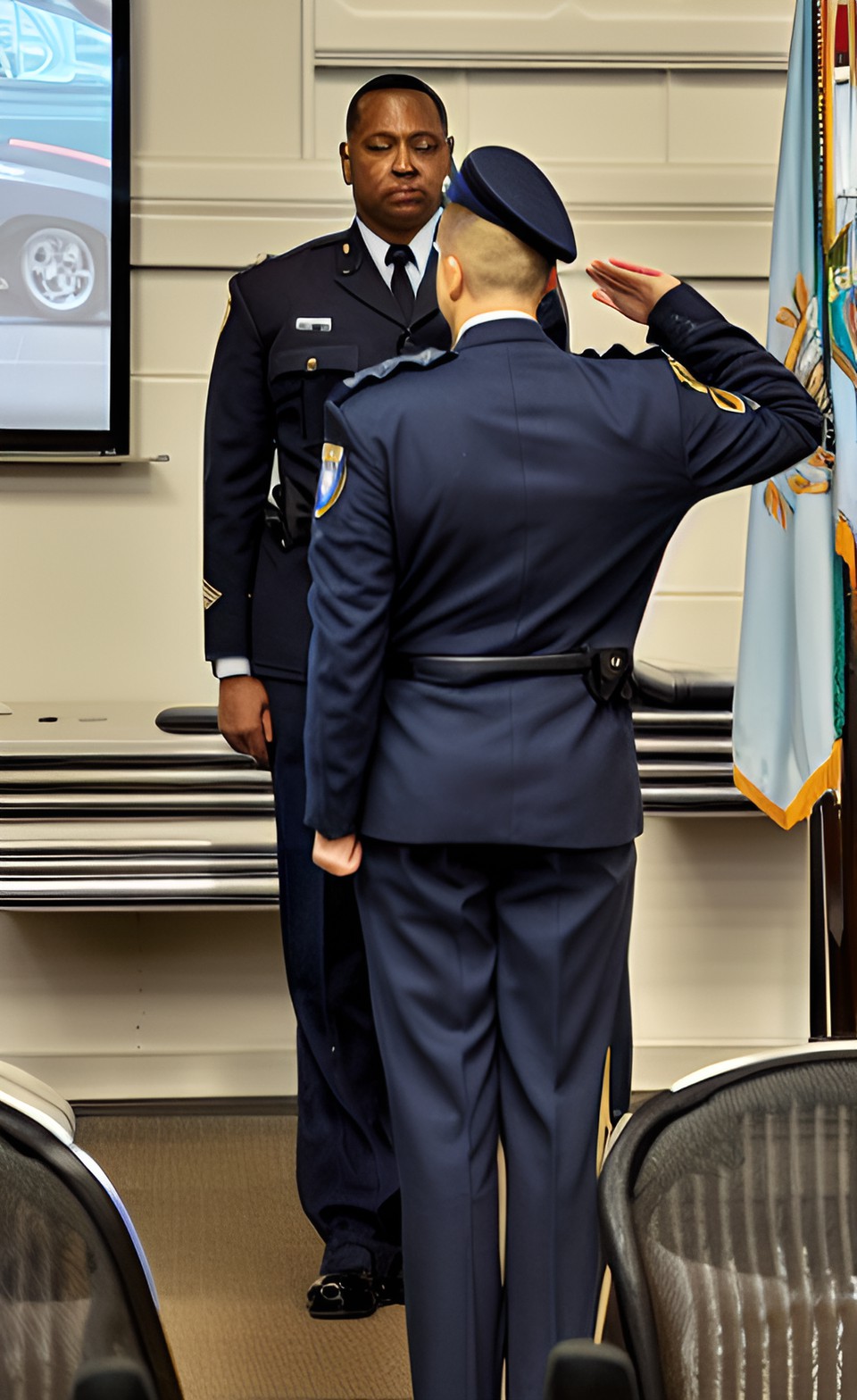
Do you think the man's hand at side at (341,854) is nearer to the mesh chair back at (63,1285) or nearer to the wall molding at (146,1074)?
the mesh chair back at (63,1285)

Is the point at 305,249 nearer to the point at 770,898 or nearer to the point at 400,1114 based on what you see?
the point at 400,1114

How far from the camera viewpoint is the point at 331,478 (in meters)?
1.64

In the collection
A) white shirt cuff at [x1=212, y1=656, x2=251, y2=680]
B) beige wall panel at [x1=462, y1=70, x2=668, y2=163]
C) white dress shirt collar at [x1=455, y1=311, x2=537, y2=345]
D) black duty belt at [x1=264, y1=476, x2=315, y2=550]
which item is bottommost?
white shirt cuff at [x1=212, y1=656, x2=251, y2=680]

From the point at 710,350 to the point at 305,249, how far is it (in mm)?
821

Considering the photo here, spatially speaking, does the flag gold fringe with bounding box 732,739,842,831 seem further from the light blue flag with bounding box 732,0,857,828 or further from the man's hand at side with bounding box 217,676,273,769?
the man's hand at side with bounding box 217,676,273,769

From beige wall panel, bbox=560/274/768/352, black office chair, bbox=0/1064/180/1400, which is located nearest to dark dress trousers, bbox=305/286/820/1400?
black office chair, bbox=0/1064/180/1400

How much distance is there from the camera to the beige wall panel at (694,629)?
3330 millimetres

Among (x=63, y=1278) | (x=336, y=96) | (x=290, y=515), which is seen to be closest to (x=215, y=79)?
(x=336, y=96)

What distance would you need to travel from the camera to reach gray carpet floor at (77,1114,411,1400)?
2059mm

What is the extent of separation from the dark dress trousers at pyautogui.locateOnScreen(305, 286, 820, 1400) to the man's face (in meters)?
0.69

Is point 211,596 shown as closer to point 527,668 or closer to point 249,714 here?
point 249,714

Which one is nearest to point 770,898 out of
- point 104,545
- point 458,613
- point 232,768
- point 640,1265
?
point 232,768

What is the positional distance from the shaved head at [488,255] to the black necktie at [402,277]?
64cm

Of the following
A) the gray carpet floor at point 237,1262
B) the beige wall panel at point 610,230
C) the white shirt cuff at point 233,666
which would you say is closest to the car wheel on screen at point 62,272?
the beige wall panel at point 610,230
